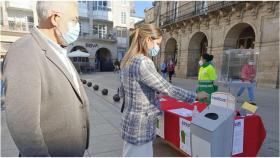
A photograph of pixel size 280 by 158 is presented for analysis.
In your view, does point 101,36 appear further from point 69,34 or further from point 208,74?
point 69,34

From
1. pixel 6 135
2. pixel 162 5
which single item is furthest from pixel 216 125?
pixel 162 5

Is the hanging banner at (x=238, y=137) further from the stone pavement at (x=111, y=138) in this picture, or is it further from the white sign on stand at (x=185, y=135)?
the stone pavement at (x=111, y=138)

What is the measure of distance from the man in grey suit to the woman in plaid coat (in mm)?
510

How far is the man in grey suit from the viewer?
115 centimetres

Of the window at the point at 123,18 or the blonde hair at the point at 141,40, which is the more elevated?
the window at the point at 123,18

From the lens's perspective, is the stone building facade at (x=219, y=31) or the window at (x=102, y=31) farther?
the window at (x=102, y=31)

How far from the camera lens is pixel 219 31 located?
16.4 m

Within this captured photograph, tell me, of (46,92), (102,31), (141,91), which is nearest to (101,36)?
(102,31)

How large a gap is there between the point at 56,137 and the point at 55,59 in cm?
53

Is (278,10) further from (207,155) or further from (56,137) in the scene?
(56,137)

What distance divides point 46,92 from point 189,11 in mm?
21058

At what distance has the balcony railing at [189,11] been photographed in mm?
16181

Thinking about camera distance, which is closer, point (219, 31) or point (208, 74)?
point (208, 74)

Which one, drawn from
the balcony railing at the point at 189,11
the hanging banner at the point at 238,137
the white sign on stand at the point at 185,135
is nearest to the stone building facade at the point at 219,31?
the balcony railing at the point at 189,11
